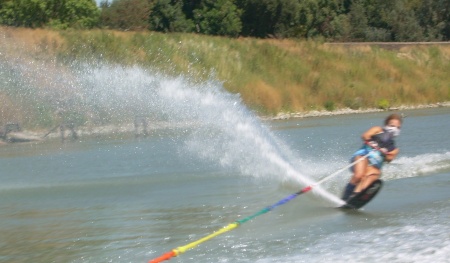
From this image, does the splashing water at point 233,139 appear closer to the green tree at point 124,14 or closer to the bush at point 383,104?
the bush at point 383,104

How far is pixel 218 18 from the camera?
185ft

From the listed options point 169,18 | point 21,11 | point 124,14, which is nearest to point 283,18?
point 169,18

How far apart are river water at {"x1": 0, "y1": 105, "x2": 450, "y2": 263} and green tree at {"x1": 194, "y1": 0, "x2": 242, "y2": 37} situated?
35.5m

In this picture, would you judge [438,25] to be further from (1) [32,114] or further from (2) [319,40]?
(1) [32,114]

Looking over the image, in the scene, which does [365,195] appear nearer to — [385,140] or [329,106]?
[385,140]

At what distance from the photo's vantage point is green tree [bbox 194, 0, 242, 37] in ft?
183

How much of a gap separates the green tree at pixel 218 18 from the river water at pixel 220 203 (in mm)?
35457

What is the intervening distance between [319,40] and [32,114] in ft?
70.1

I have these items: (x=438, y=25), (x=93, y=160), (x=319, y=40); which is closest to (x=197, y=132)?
(x=93, y=160)

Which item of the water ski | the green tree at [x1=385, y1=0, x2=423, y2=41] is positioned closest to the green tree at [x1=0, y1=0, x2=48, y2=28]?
the green tree at [x1=385, y1=0, x2=423, y2=41]

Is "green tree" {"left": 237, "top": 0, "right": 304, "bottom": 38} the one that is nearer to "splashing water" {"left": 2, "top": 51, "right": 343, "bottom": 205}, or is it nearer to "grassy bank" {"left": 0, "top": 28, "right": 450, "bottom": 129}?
"grassy bank" {"left": 0, "top": 28, "right": 450, "bottom": 129}

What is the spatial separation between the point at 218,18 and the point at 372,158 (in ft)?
152

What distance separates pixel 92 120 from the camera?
89.0 feet

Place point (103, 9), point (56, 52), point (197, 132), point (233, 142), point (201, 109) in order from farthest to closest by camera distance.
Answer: point (103, 9) → point (56, 52) → point (197, 132) → point (201, 109) → point (233, 142)
